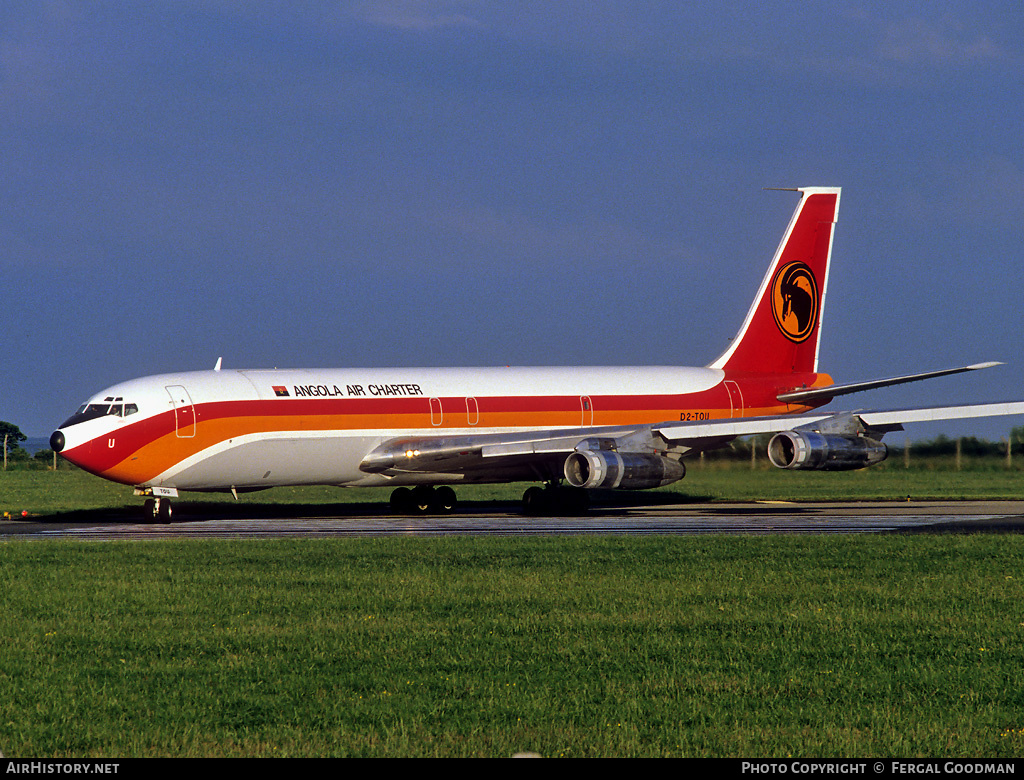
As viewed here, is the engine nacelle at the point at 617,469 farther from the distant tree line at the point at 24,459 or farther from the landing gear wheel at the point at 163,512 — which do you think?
the distant tree line at the point at 24,459

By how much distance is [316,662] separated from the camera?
43.9ft

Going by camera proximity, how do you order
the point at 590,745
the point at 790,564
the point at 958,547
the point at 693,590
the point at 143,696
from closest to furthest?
the point at 590,745 < the point at 143,696 < the point at 693,590 < the point at 790,564 < the point at 958,547

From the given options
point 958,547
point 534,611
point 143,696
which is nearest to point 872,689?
point 534,611

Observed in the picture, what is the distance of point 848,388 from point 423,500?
573 inches

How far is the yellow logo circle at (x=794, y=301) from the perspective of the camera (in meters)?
45.8

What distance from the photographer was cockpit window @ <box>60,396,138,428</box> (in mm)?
34625

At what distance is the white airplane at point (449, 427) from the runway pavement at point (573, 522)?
130cm

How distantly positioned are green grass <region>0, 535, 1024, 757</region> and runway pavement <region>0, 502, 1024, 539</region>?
23.5 feet

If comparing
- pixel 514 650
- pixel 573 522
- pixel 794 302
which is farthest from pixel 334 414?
pixel 514 650

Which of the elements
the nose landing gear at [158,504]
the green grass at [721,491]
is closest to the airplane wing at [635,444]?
the green grass at [721,491]

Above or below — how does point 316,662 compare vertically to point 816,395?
below

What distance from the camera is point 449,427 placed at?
1537 inches
